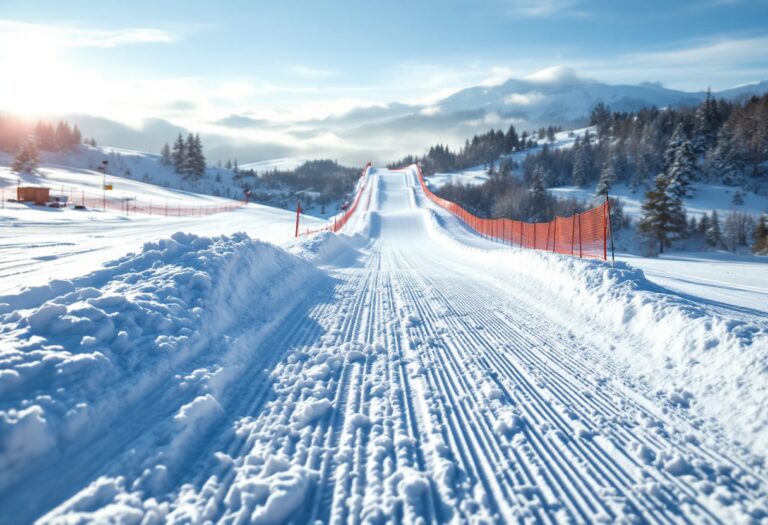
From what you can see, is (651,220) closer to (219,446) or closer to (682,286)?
(682,286)

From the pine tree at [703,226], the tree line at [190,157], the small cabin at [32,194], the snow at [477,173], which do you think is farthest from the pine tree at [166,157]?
the pine tree at [703,226]

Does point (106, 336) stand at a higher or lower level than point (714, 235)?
lower

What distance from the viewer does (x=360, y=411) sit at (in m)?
3.98

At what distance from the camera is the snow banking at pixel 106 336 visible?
3195mm

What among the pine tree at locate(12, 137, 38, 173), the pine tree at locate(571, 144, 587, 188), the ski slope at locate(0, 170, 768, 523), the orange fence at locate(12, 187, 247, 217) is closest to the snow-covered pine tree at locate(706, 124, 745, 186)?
Answer: the pine tree at locate(571, 144, 587, 188)

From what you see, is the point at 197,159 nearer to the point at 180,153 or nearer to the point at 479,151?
the point at 180,153

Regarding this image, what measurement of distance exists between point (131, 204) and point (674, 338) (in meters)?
50.5

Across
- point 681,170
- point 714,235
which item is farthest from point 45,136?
point 714,235

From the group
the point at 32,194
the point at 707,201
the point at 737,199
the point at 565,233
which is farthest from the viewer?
the point at 707,201

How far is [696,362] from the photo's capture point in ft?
15.8

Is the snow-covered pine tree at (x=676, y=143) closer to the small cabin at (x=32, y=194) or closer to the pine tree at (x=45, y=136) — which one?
the small cabin at (x=32, y=194)

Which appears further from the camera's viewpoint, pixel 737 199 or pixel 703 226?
pixel 737 199

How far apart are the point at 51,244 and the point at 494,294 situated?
15681 mm

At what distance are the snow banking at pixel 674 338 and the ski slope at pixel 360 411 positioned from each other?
29 mm
